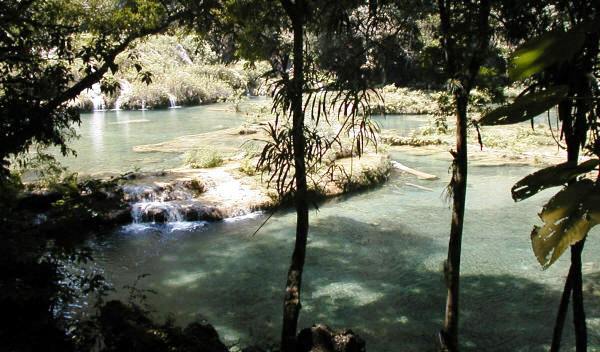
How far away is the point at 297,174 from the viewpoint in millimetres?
3615

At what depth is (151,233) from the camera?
362 inches

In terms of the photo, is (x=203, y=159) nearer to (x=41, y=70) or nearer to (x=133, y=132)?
(x=133, y=132)

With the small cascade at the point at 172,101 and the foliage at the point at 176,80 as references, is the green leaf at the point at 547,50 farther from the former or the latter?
the small cascade at the point at 172,101

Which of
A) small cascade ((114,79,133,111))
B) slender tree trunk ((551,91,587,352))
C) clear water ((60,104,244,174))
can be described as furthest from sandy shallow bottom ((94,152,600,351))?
small cascade ((114,79,133,111))

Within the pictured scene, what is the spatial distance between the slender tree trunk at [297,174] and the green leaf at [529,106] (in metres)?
2.43

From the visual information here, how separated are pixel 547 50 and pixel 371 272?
22.7ft

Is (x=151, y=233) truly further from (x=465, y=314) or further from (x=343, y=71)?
(x=343, y=71)

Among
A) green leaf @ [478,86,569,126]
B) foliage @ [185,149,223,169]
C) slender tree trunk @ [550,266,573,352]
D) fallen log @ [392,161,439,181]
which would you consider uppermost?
green leaf @ [478,86,569,126]

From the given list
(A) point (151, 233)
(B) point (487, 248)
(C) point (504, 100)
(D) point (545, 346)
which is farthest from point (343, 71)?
(A) point (151, 233)

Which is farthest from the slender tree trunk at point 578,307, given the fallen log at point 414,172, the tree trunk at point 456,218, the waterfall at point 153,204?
the fallen log at point 414,172

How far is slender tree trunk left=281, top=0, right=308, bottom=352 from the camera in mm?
3333

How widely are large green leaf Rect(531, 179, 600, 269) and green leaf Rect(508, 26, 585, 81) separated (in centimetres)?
16

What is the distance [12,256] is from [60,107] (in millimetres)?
1811

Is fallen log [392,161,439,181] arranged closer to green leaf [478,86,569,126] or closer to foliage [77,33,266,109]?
foliage [77,33,266,109]
